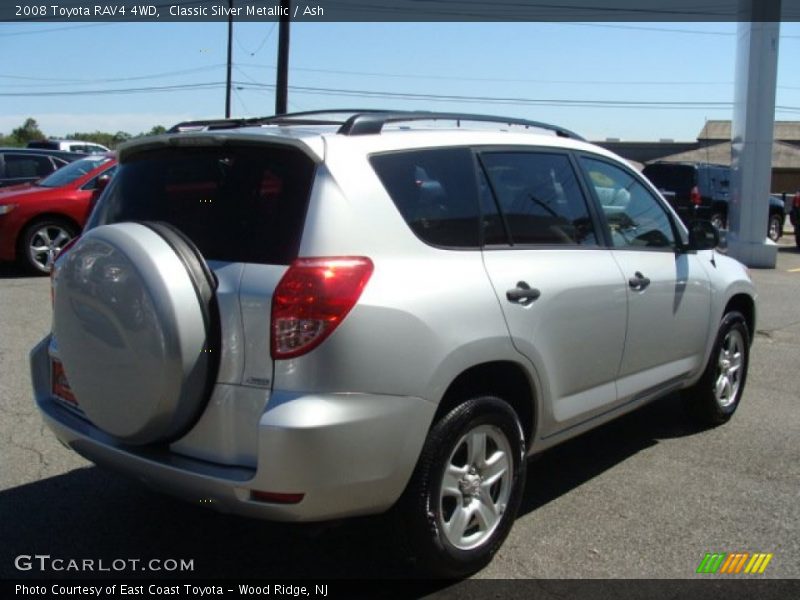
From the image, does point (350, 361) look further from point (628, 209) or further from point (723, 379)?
point (723, 379)

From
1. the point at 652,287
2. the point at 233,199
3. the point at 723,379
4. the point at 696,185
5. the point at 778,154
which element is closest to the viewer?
the point at 233,199

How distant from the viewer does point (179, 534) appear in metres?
3.92

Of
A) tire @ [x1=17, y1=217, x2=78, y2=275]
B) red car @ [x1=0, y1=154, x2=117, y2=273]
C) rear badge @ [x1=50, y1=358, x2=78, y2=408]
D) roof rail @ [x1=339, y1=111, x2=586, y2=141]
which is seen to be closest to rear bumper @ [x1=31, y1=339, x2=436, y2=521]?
rear badge @ [x1=50, y1=358, x2=78, y2=408]

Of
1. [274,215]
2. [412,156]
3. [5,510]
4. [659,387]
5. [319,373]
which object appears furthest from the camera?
[659,387]

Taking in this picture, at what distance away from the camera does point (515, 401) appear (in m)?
3.78

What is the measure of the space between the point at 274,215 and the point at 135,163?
982mm

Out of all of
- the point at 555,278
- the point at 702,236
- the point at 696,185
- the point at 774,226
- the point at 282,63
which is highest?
the point at 282,63

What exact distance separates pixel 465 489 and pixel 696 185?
59.7ft

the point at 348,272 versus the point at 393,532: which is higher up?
the point at 348,272

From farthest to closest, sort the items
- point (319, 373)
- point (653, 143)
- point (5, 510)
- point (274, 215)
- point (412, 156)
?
point (653, 143), point (5, 510), point (412, 156), point (274, 215), point (319, 373)

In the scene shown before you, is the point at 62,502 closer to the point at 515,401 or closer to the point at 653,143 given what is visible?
the point at 515,401

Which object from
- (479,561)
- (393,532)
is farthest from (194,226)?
(479,561)

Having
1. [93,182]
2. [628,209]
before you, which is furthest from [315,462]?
→ [93,182]

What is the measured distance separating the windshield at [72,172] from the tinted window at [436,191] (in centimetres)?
953
